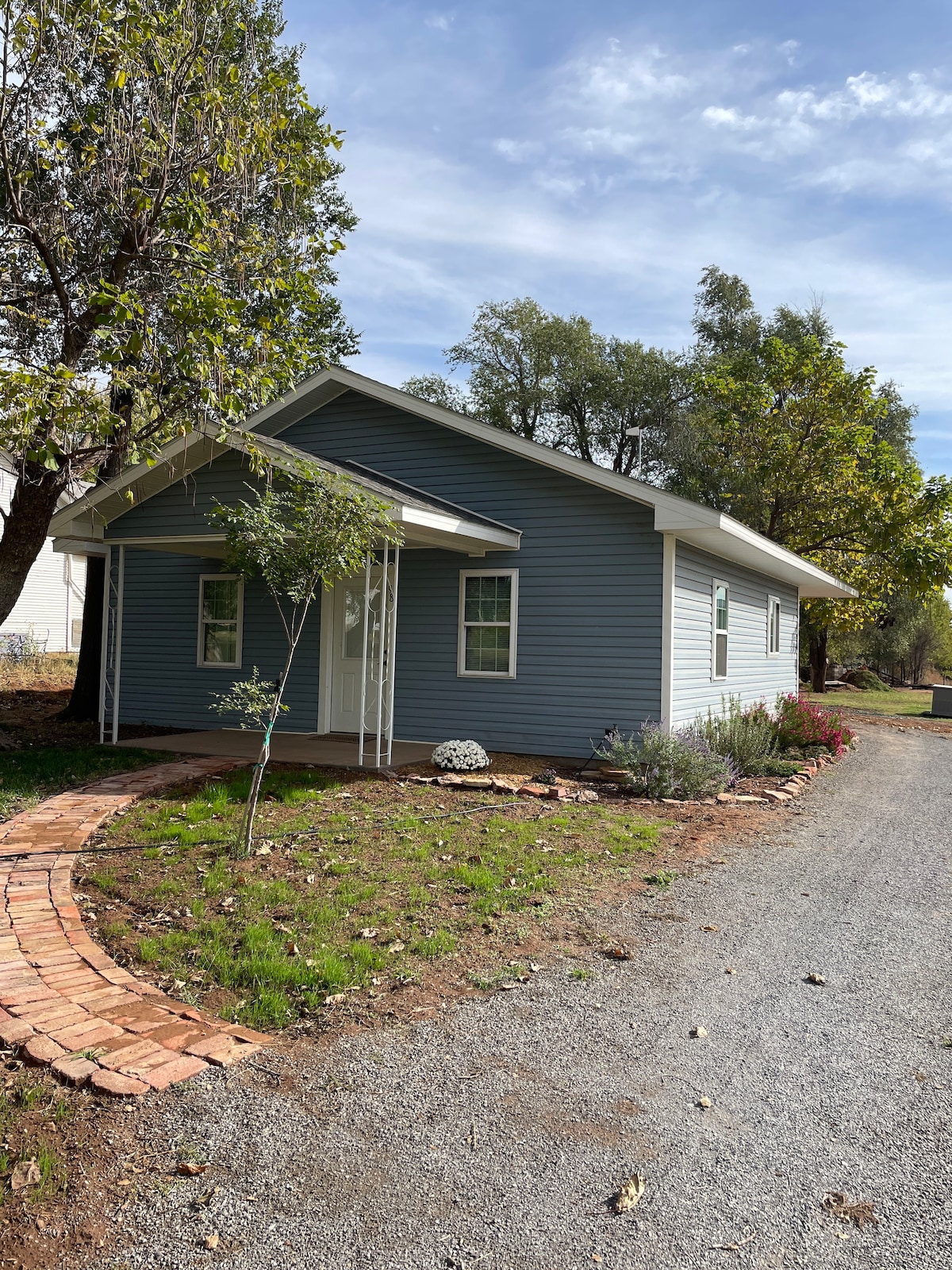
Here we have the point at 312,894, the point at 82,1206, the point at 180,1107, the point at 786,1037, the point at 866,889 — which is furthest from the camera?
the point at 866,889

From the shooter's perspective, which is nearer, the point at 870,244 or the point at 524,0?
the point at 524,0

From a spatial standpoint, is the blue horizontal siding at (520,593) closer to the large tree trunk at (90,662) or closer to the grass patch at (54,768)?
the grass patch at (54,768)

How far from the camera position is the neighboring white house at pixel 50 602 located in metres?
27.0

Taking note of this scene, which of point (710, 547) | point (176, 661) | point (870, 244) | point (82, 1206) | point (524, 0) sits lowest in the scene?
point (82, 1206)

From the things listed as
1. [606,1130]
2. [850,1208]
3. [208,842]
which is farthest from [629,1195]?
[208,842]

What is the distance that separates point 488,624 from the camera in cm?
1130

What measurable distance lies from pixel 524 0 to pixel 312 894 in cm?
1050

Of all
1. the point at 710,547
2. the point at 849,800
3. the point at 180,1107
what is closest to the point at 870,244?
the point at 710,547

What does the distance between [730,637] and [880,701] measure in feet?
53.1

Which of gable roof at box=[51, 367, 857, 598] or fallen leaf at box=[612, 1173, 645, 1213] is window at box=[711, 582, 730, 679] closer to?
gable roof at box=[51, 367, 857, 598]

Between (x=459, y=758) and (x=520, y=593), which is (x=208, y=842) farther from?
(x=520, y=593)

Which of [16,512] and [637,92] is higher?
[637,92]

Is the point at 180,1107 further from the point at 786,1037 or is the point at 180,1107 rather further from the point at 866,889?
the point at 866,889

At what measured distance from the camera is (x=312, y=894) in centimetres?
528
